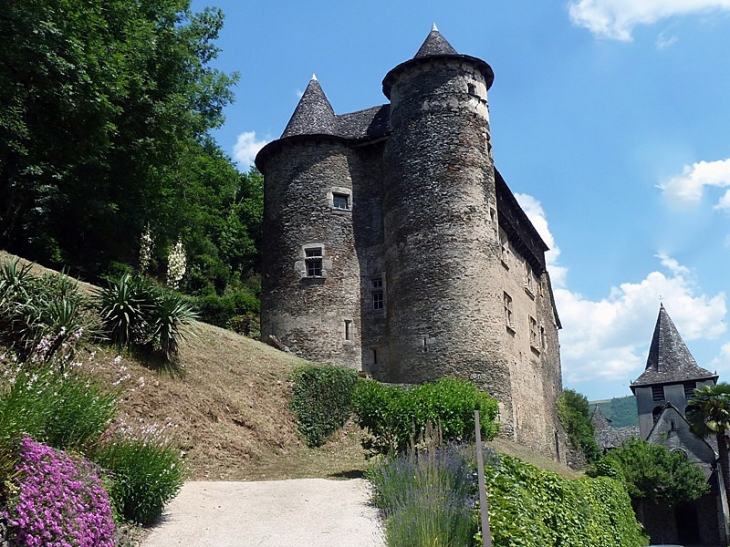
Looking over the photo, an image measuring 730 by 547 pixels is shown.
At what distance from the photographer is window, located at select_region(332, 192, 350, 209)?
2553cm

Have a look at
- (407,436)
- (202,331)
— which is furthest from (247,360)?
(407,436)

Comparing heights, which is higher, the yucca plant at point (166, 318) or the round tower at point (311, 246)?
the round tower at point (311, 246)

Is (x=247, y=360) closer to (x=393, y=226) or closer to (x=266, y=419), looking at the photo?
(x=266, y=419)

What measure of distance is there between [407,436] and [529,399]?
1523 cm

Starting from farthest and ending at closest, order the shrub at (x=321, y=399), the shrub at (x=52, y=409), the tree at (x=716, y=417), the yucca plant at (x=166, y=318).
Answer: the tree at (x=716, y=417) → the shrub at (x=321, y=399) → the yucca plant at (x=166, y=318) → the shrub at (x=52, y=409)

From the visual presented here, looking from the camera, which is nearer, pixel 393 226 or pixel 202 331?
pixel 202 331

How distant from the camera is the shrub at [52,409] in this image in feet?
21.0

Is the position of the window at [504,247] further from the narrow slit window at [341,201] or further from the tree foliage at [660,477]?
the tree foliage at [660,477]

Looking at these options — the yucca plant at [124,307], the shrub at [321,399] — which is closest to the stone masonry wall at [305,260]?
the shrub at [321,399]

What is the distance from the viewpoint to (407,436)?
1329 centimetres

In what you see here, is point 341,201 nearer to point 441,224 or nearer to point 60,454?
point 441,224

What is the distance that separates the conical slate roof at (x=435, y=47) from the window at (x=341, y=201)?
5647 millimetres

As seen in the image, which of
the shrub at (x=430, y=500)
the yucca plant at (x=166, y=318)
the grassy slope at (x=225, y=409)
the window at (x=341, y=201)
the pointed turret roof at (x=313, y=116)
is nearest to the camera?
the shrub at (x=430, y=500)

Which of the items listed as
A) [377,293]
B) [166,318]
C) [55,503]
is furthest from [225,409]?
[377,293]
